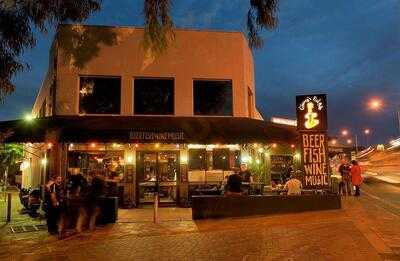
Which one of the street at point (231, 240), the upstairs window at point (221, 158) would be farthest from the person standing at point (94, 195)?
the upstairs window at point (221, 158)

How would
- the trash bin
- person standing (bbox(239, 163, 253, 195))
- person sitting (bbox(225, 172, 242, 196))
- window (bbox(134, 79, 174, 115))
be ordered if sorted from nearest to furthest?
the trash bin → person sitting (bbox(225, 172, 242, 196)) → person standing (bbox(239, 163, 253, 195)) → window (bbox(134, 79, 174, 115))

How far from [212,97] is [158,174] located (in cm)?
365

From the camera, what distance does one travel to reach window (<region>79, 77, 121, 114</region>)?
1886 cm

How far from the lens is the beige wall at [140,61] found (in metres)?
18.7

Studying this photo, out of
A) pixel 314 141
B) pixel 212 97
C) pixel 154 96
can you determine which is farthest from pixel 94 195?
pixel 212 97

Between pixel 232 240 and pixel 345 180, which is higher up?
pixel 345 180

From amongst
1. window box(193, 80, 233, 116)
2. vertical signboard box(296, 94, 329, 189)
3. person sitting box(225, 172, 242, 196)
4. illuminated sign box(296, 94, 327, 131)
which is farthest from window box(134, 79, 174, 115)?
vertical signboard box(296, 94, 329, 189)

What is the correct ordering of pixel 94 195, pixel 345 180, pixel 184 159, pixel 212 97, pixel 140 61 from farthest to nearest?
pixel 345 180
pixel 212 97
pixel 184 159
pixel 140 61
pixel 94 195

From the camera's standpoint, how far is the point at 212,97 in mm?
19594

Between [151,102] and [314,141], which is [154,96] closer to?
[151,102]

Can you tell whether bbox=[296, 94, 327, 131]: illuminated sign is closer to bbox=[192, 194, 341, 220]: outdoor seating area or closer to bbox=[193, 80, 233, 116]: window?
bbox=[192, 194, 341, 220]: outdoor seating area

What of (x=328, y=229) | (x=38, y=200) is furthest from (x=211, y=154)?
(x=328, y=229)

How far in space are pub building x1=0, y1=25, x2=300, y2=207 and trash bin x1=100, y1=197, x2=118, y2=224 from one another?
3.83 metres

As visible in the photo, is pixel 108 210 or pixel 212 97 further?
pixel 212 97
